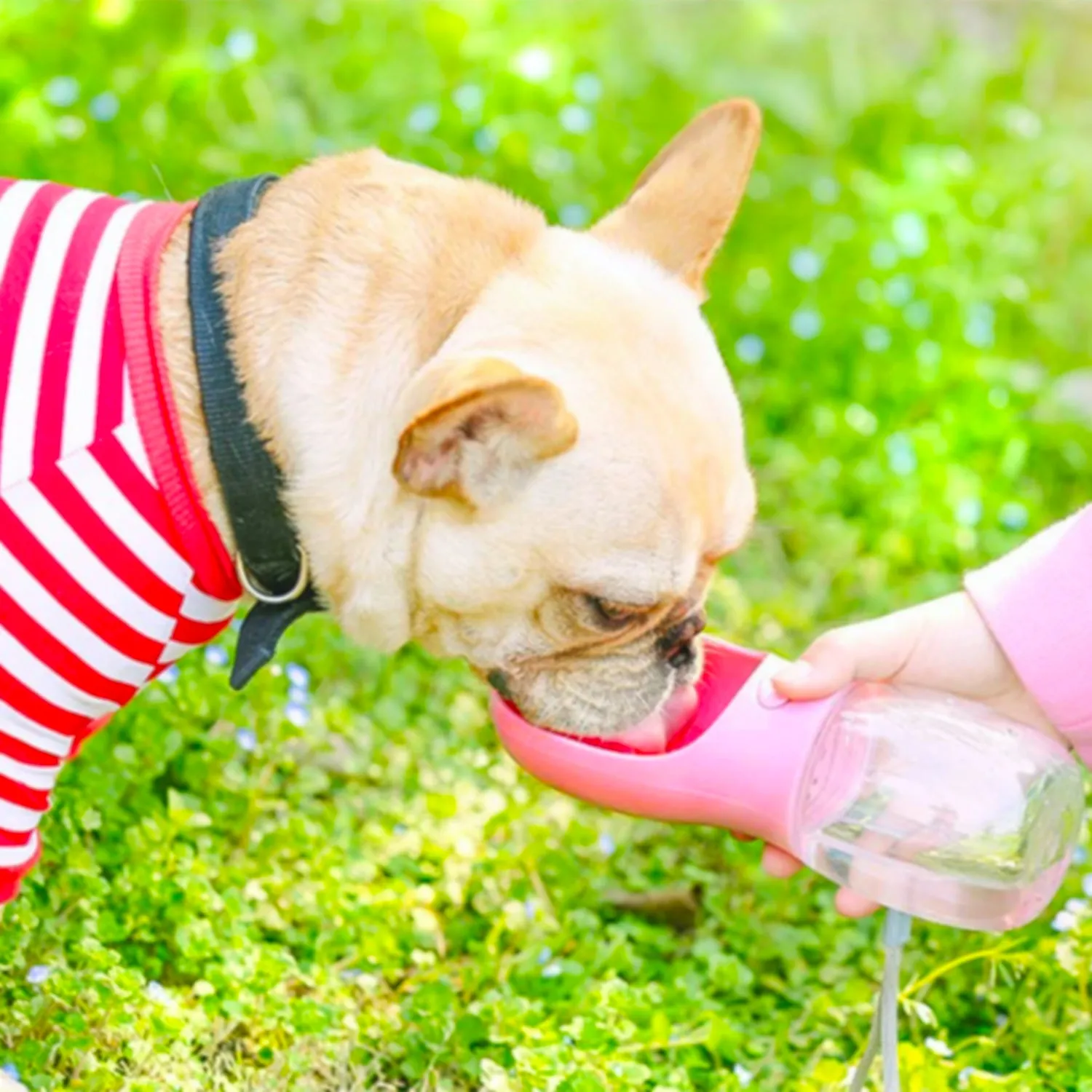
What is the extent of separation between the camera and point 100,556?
2.27 metres

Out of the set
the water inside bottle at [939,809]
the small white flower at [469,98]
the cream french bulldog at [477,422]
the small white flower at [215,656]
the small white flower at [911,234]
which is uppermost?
the cream french bulldog at [477,422]

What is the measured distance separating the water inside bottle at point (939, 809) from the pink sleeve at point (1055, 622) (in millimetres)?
85

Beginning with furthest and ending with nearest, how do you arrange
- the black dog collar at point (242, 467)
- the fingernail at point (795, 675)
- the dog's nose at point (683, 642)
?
the fingernail at point (795, 675) → the dog's nose at point (683, 642) → the black dog collar at point (242, 467)

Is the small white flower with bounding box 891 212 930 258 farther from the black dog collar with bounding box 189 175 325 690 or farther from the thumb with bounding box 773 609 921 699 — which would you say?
the black dog collar with bounding box 189 175 325 690

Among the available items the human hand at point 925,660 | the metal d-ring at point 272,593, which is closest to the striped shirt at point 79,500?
the metal d-ring at point 272,593

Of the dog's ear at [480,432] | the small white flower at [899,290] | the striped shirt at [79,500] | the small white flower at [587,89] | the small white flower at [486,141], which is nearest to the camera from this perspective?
the dog's ear at [480,432]

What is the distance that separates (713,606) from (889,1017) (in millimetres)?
1603

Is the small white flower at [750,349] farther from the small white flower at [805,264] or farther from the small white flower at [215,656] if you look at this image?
the small white flower at [215,656]

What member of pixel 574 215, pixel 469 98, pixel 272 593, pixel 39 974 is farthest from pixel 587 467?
pixel 469 98

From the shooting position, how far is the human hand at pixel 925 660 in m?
2.80

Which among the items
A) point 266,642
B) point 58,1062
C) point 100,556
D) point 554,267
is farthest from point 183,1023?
point 554,267

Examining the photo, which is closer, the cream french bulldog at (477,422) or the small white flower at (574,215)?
the cream french bulldog at (477,422)

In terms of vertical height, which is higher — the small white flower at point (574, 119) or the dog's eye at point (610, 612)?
the dog's eye at point (610, 612)

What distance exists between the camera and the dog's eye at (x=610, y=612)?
7.96 feet
